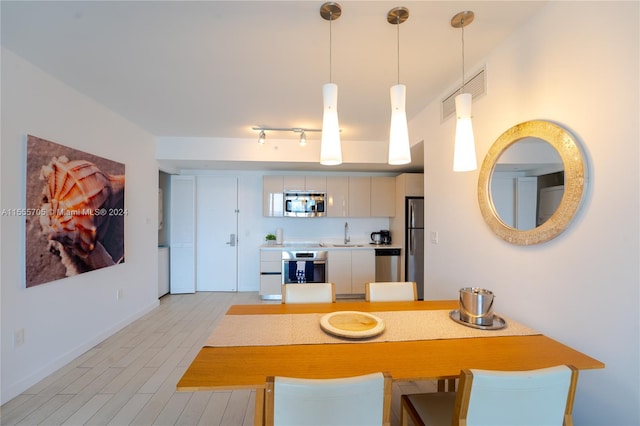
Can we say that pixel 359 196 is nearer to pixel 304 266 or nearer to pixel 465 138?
pixel 304 266

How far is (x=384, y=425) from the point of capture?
899mm

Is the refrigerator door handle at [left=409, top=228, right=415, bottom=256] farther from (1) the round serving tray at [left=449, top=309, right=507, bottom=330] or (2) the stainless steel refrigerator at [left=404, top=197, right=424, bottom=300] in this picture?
(1) the round serving tray at [left=449, top=309, right=507, bottom=330]

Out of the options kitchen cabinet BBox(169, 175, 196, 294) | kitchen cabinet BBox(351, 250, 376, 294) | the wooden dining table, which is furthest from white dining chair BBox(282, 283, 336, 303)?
kitchen cabinet BBox(169, 175, 196, 294)

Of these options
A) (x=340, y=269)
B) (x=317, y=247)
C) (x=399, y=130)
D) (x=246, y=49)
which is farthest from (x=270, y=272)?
(x=399, y=130)

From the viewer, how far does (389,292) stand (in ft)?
6.57

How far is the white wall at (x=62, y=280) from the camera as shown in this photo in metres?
1.85

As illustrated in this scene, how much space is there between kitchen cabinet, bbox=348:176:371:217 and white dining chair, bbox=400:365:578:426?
3612 millimetres

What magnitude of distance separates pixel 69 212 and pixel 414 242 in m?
4.24

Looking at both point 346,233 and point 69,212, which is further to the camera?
point 346,233

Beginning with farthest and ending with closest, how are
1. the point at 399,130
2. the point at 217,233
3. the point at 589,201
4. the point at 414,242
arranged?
1. the point at 217,233
2. the point at 414,242
3. the point at 399,130
4. the point at 589,201

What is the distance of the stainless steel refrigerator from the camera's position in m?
4.11

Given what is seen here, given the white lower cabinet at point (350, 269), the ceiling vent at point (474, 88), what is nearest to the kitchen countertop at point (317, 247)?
the white lower cabinet at point (350, 269)

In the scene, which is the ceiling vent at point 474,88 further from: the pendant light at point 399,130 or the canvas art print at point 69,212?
the canvas art print at point 69,212

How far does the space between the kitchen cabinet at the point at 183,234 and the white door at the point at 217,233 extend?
0.40ft
